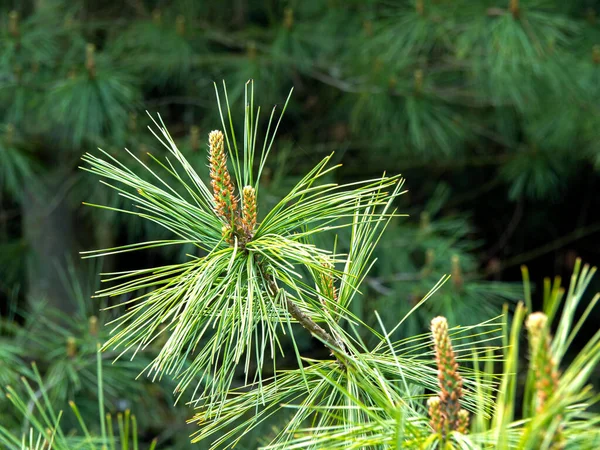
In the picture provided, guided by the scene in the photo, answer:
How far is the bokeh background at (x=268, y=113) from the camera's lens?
1.61 metres

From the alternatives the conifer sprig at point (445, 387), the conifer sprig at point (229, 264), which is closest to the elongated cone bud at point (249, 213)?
the conifer sprig at point (229, 264)

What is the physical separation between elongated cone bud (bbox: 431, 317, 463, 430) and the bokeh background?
3.38 ft

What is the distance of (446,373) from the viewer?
0.42 metres

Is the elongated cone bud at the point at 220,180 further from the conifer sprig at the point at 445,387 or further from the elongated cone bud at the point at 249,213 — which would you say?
the conifer sprig at the point at 445,387

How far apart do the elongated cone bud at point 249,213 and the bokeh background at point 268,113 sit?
2.87 ft

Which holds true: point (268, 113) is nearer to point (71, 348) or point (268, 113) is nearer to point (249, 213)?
point (71, 348)

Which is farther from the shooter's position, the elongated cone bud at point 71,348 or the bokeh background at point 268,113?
the bokeh background at point 268,113

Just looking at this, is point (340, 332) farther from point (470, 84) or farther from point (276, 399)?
point (470, 84)

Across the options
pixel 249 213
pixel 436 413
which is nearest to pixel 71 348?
pixel 249 213

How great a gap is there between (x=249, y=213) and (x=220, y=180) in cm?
4

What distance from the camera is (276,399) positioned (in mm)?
590

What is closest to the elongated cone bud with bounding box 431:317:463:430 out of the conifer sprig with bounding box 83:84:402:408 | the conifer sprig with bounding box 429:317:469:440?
the conifer sprig with bounding box 429:317:469:440

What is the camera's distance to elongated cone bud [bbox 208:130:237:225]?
1.65ft

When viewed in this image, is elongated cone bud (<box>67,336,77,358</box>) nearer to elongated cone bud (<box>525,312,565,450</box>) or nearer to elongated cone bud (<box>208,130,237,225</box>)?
elongated cone bud (<box>208,130,237,225</box>)
